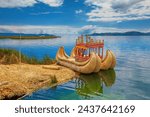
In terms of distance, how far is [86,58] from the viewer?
24.6ft

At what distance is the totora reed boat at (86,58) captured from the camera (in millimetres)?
7180

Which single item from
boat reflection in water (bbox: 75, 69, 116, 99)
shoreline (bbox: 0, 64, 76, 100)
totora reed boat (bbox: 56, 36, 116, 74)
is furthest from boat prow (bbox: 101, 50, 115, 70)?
shoreline (bbox: 0, 64, 76, 100)

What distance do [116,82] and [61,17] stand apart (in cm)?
157

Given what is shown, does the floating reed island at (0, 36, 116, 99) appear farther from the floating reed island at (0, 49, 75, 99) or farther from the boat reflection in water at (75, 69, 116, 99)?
the boat reflection in water at (75, 69, 116, 99)

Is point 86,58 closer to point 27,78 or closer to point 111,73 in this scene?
point 111,73

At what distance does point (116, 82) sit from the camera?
6.85 m

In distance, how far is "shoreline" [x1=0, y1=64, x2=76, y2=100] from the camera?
18.1 ft

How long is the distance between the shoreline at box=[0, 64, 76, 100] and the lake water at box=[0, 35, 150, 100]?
0.41 ft

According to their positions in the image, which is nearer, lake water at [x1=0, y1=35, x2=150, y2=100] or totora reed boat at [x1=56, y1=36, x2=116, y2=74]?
lake water at [x1=0, y1=35, x2=150, y2=100]

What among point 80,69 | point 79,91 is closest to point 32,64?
point 80,69

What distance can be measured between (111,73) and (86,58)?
59 centimetres

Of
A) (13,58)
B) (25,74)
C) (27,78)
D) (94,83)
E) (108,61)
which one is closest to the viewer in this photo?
(27,78)

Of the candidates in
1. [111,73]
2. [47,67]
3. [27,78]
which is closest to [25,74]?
[27,78]

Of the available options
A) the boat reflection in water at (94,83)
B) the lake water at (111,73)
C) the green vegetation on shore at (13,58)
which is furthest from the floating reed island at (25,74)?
the boat reflection in water at (94,83)
